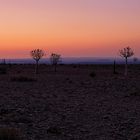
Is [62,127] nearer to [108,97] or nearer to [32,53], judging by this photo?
[108,97]

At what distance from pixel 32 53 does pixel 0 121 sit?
50.3 metres

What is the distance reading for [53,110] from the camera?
21.3 m

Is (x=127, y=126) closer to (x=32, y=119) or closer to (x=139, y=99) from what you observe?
(x=32, y=119)

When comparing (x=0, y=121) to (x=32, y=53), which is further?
(x=32, y=53)

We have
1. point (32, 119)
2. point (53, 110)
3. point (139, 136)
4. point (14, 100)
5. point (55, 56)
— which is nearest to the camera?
point (139, 136)

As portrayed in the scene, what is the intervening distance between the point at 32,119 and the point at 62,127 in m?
1.89

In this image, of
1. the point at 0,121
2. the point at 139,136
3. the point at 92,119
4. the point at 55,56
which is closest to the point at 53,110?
the point at 92,119

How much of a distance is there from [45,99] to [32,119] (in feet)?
25.9

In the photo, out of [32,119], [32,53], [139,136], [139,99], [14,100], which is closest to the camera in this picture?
[139,136]

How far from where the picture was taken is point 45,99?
2631 centimetres

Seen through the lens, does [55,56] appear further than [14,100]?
Yes

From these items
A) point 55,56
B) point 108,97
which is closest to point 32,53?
point 55,56

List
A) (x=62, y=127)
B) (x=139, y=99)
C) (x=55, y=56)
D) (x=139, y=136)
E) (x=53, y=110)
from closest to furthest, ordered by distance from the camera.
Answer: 1. (x=139, y=136)
2. (x=62, y=127)
3. (x=53, y=110)
4. (x=139, y=99)
5. (x=55, y=56)

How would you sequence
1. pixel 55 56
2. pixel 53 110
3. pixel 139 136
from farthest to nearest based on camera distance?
1. pixel 55 56
2. pixel 53 110
3. pixel 139 136
